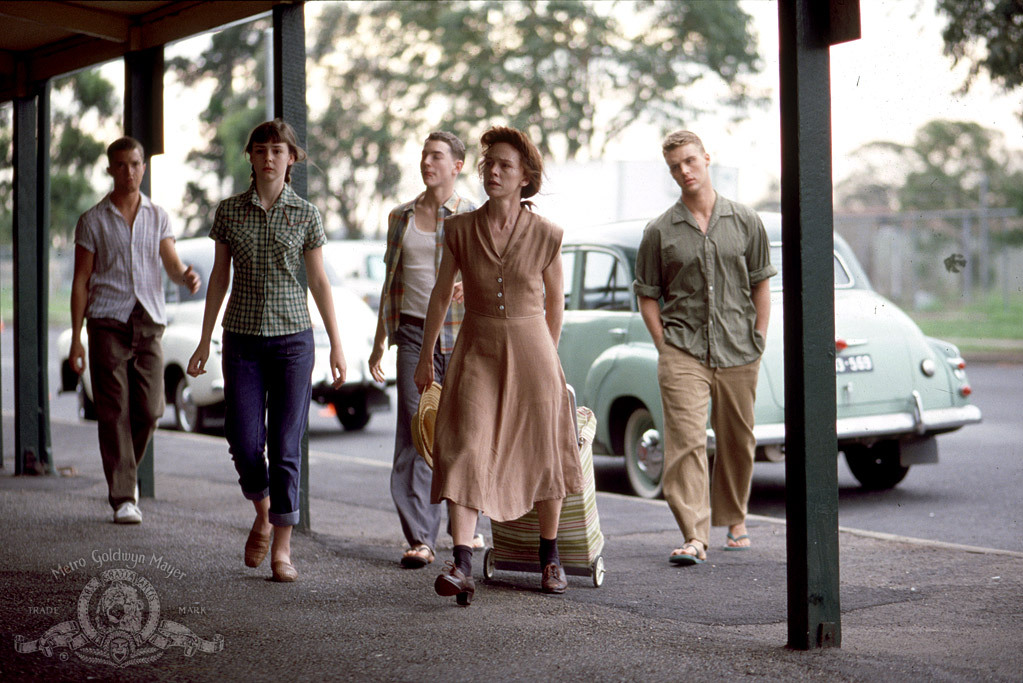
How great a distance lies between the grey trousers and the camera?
604 cm

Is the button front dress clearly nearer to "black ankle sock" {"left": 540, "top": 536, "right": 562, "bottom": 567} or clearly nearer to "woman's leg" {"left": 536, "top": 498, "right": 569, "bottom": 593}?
"woman's leg" {"left": 536, "top": 498, "right": 569, "bottom": 593}

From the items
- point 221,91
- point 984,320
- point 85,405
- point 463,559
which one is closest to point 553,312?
point 463,559

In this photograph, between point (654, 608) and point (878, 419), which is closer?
point (654, 608)

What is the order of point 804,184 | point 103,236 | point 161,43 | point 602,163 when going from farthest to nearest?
point 602,163
point 161,43
point 103,236
point 804,184

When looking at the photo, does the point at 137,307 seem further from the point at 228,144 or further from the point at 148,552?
the point at 228,144

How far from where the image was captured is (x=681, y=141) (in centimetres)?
612

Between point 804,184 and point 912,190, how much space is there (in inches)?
895

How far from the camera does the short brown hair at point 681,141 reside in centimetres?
612

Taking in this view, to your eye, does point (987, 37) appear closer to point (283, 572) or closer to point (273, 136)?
point (273, 136)

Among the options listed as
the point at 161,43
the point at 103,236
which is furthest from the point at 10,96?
the point at 103,236

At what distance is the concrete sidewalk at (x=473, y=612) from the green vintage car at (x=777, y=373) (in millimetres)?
1185

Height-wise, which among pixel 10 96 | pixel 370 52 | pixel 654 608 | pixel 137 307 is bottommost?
pixel 654 608

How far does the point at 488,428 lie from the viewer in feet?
16.7

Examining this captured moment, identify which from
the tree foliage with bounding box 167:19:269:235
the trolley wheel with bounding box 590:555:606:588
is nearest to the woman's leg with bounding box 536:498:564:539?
the trolley wheel with bounding box 590:555:606:588
